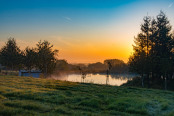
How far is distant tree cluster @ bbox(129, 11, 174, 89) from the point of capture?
31.8 meters

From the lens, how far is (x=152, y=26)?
121 ft

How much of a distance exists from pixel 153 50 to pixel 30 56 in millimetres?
35536

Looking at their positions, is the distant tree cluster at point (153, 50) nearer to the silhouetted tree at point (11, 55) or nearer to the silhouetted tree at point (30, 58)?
the silhouetted tree at point (30, 58)

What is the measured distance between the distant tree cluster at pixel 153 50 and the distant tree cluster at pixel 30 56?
26.5 metres

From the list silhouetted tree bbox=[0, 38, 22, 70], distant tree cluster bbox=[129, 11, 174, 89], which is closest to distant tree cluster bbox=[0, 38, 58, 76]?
silhouetted tree bbox=[0, 38, 22, 70]

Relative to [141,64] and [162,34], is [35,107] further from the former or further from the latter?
[162,34]

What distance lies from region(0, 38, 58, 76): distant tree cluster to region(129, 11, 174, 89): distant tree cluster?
87.0 ft

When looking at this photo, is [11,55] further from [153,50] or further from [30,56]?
[153,50]

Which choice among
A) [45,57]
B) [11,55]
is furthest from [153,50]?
[11,55]

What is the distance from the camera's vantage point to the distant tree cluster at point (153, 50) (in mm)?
31844

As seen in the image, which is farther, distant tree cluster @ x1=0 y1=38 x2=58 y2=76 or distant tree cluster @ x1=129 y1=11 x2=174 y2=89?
distant tree cluster @ x1=0 y1=38 x2=58 y2=76

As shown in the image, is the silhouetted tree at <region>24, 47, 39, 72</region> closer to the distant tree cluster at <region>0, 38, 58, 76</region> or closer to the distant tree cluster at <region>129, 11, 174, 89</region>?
the distant tree cluster at <region>0, 38, 58, 76</region>

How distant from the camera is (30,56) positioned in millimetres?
Answer: 42500

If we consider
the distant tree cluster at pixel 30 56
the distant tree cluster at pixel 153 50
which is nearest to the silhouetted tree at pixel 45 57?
the distant tree cluster at pixel 30 56
